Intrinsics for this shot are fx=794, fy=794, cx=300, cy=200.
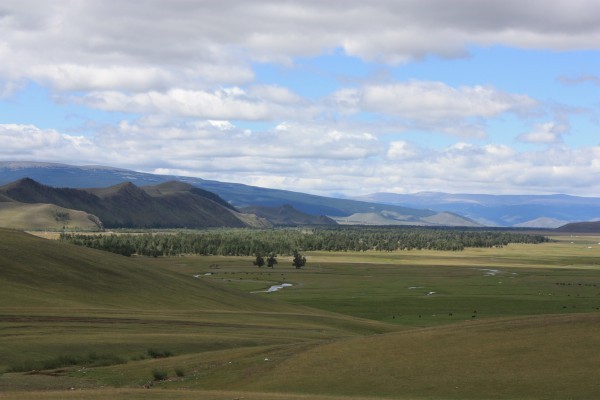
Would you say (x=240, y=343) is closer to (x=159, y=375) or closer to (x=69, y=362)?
(x=69, y=362)

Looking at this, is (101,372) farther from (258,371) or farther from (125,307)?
(125,307)

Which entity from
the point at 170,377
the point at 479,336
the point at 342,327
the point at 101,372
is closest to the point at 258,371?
the point at 170,377

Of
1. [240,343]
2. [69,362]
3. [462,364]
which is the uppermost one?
[462,364]

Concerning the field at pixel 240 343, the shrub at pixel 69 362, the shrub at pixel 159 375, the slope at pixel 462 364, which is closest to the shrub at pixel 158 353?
the field at pixel 240 343

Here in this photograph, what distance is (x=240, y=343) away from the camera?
2758 inches

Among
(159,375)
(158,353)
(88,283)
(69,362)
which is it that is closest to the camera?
(159,375)

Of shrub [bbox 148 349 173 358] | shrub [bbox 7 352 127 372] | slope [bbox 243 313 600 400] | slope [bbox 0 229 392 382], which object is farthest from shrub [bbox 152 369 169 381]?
shrub [bbox 148 349 173 358]

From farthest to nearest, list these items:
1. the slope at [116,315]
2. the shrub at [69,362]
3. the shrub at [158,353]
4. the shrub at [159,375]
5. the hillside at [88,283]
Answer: the hillside at [88,283] < the shrub at [158,353] < the slope at [116,315] < the shrub at [69,362] < the shrub at [159,375]

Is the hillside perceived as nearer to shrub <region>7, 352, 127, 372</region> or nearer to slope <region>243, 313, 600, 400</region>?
shrub <region>7, 352, 127, 372</region>

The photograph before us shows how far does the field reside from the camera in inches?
1772

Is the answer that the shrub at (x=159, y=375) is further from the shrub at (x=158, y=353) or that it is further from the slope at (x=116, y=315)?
the shrub at (x=158, y=353)

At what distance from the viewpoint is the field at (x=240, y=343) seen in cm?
4500

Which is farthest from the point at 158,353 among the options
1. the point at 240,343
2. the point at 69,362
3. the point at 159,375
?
the point at 159,375

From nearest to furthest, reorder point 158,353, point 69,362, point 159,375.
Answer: point 159,375 → point 69,362 → point 158,353
